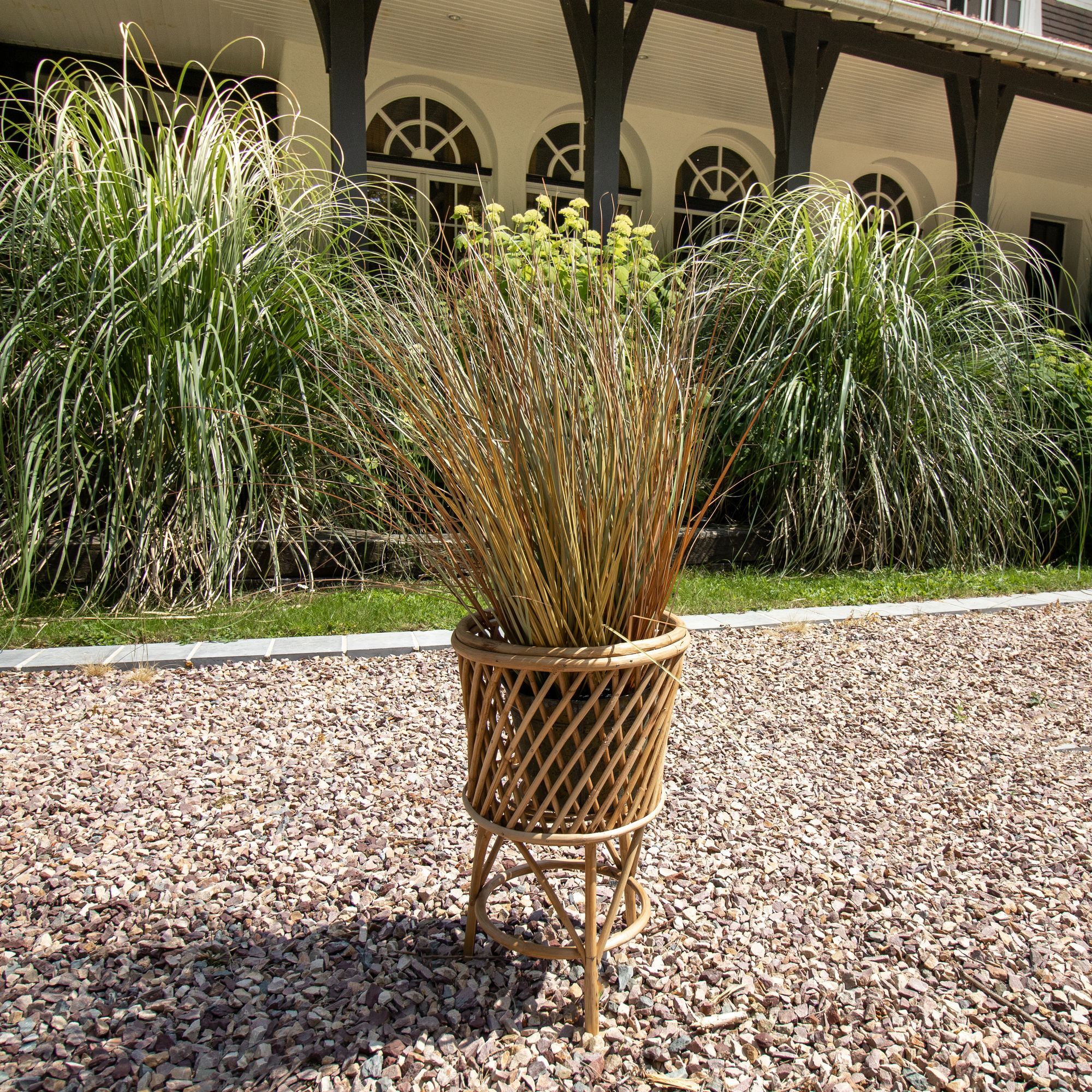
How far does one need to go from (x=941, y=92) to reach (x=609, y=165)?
17.1 feet

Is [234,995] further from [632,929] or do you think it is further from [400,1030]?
[632,929]

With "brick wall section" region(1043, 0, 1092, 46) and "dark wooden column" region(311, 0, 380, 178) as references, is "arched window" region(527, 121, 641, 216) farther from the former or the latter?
"brick wall section" region(1043, 0, 1092, 46)

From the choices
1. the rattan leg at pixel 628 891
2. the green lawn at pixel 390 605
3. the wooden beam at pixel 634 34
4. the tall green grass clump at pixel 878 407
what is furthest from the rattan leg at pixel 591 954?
the wooden beam at pixel 634 34

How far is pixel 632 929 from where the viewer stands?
1446 millimetres

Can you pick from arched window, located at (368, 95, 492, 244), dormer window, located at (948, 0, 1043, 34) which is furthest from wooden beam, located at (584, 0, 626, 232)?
dormer window, located at (948, 0, 1043, 34)

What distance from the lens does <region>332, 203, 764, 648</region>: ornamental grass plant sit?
50.6 inches

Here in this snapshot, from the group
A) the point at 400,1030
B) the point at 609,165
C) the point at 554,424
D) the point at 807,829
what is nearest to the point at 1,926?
the point at 400,1030

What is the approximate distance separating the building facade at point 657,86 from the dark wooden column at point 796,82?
0.05 feet

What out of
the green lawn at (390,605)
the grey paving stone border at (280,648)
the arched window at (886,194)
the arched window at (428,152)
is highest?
the arched window at (886,194)

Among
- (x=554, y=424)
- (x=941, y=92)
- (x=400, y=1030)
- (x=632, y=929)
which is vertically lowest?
(x=400, y=1030)

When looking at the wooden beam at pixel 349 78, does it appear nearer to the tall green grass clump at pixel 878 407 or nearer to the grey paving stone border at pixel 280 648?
the tall green grass clump at pixel 878 407

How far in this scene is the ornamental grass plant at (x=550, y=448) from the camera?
1284 mm

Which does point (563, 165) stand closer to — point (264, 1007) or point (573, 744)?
point (573, 744)

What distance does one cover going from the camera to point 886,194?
35.9 ft
